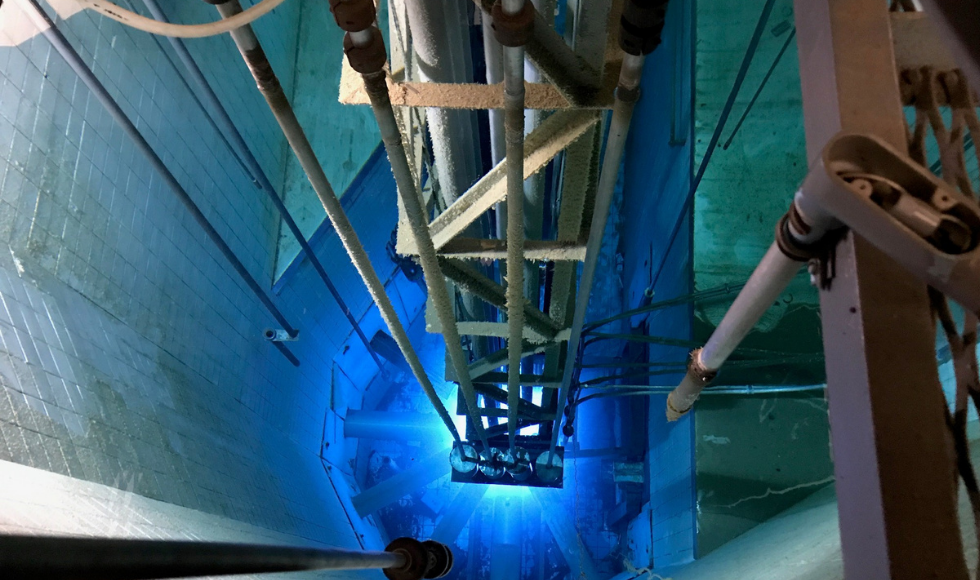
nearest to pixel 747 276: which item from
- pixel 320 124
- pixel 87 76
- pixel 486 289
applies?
pixel 486 289

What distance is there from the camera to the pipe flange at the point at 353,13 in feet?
3.86

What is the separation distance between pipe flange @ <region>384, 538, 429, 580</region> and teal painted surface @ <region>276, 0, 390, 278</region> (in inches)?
99.5

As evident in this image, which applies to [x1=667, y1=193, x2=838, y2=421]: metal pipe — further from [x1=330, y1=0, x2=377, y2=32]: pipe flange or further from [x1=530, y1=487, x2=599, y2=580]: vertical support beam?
[x1=530, y1=487, x2=599, y2=580]: vertical support beam

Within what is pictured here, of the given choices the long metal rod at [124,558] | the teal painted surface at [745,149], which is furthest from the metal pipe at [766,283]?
the teal painted surface at [745,149]

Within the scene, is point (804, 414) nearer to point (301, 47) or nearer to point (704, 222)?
point (704, 222)

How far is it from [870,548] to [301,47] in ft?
14.8

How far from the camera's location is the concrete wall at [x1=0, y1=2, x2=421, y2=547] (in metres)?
2.24

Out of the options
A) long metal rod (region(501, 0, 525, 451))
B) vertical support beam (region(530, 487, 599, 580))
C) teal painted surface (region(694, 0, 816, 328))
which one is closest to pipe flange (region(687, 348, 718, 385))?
long metal rod (region(501, 0, 525, 451))

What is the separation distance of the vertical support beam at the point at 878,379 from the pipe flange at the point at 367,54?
93 cm

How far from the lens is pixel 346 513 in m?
5.12

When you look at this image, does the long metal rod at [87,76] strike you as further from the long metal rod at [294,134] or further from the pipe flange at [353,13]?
the pipe flange at [353,13]

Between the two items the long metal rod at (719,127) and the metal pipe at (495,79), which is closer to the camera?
the metal pipe at (495,79)

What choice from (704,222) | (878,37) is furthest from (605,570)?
(878,37)

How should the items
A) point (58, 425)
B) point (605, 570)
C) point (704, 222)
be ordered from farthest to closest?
1. point (605, 570)
2. point (704, 222)
3. point (58, 425)
